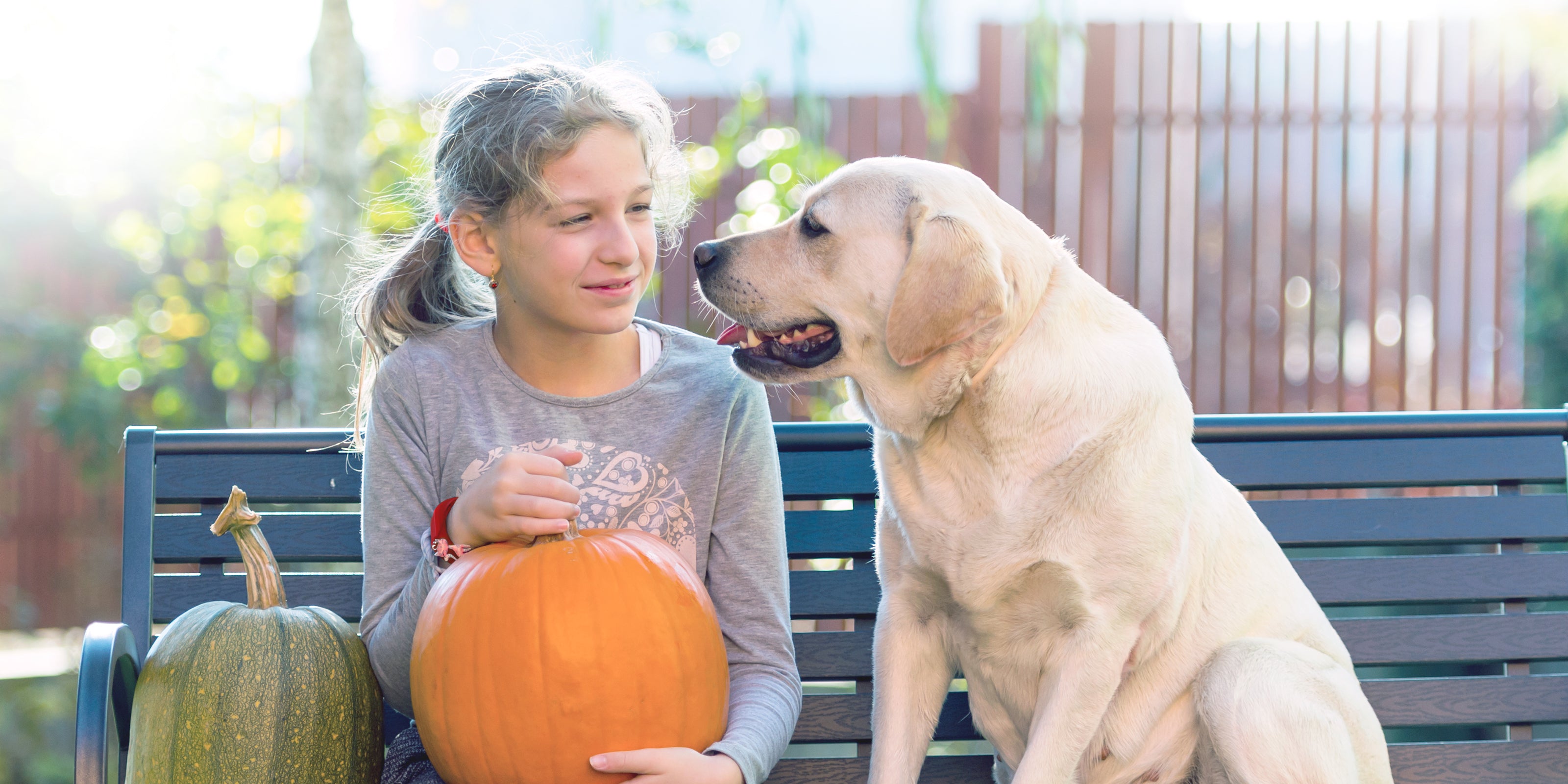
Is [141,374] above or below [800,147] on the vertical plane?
below

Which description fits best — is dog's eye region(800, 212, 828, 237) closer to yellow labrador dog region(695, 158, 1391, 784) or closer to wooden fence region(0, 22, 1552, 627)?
yellow labrador dog region(695, 158, 1391, 784)

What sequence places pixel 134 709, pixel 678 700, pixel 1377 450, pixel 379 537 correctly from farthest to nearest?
pixel 1377 450
pixel 379 537
pixel 134 709
pixel 678 700

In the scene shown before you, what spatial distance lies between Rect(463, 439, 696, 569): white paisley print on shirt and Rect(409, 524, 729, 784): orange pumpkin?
0.31 meters

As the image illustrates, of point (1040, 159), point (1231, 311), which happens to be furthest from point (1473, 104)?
point (1040, 159)

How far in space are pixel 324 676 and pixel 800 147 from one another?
10.8 feet

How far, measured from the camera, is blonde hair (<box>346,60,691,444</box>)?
75.9 inches

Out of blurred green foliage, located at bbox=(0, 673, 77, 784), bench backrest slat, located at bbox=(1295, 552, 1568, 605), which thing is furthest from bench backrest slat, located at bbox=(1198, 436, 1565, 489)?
blurred green foliage, located at bbox=(0, 673, 77, 784)

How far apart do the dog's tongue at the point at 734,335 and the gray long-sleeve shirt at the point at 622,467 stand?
0.11 metres

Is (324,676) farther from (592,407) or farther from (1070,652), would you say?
(1070,652)

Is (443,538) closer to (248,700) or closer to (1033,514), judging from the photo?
(248,700)

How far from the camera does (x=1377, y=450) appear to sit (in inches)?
93.4

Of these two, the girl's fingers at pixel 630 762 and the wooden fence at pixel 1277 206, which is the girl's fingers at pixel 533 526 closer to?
the girl's fingers at pixel 630 762

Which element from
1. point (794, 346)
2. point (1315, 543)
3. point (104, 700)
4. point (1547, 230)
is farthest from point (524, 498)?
point (1547, 230)

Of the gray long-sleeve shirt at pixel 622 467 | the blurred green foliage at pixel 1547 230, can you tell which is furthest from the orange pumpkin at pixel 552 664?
the blurred green foliage at pixel 1547 230
